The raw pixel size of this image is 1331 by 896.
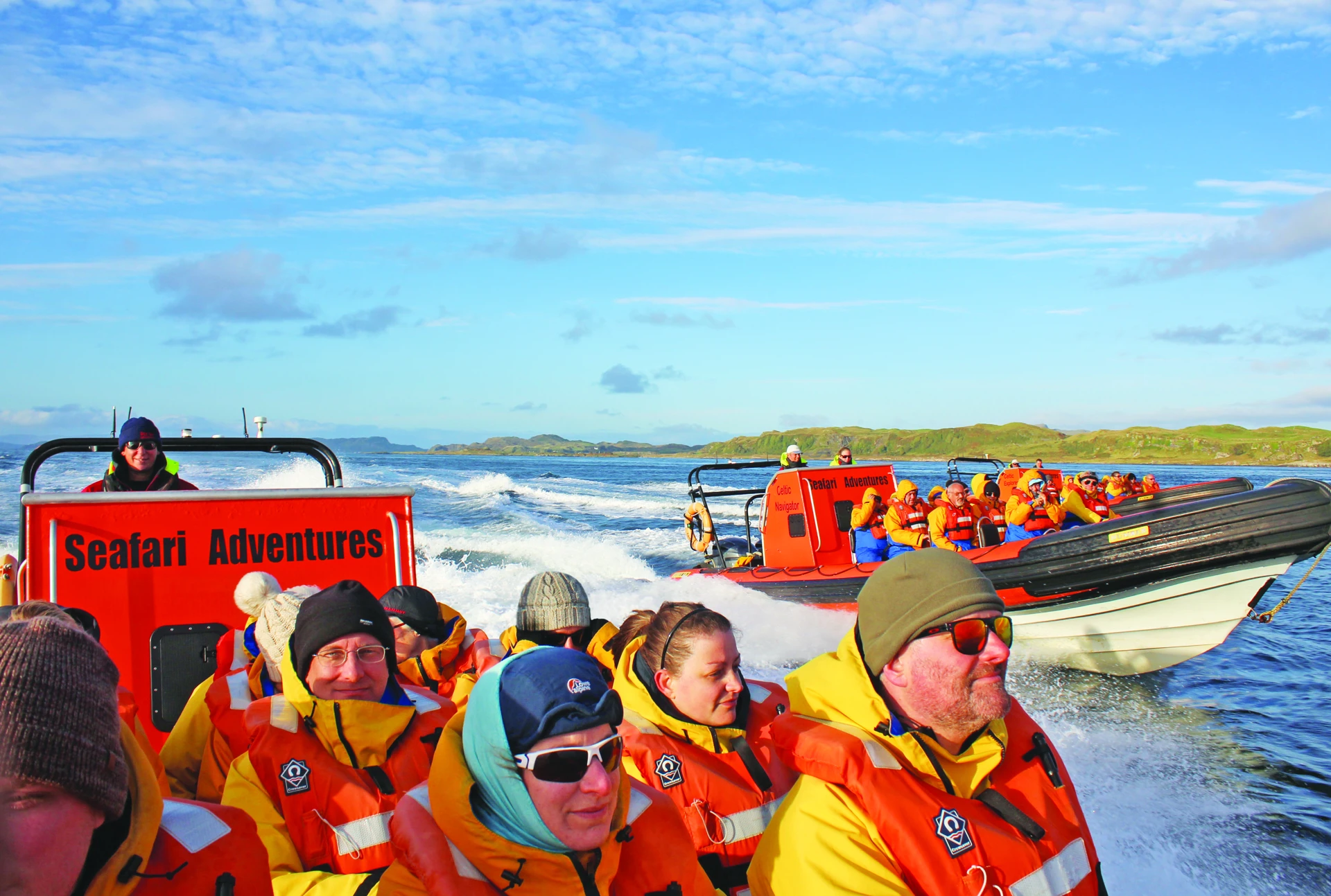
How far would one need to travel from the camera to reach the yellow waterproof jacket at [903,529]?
9.31 m

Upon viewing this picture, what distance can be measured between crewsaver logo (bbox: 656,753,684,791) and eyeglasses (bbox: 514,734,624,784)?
Answer: 78 centimetres

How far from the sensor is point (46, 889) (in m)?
1.11

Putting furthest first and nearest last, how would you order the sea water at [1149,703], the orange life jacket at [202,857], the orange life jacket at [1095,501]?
the orange life jacket at [1095,501] → the sea water at [1149,703] → the orange life jacket at [202,857]

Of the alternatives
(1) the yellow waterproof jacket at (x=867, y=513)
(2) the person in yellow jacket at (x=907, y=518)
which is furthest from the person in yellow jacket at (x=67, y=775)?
(1) the yellow waterproof jacket at (x=867, y=513)

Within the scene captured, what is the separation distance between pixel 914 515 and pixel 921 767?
7.96 m

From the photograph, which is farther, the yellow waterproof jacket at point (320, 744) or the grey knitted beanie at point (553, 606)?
the grey knitted beanie at point (553, 606)

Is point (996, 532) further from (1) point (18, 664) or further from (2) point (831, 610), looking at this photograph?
(1) point (18, 664)

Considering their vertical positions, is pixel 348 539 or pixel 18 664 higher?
pixel 18 664

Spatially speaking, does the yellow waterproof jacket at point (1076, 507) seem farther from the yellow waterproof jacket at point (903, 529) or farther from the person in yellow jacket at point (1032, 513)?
the yellow waterproof jacket at point (903, 529)

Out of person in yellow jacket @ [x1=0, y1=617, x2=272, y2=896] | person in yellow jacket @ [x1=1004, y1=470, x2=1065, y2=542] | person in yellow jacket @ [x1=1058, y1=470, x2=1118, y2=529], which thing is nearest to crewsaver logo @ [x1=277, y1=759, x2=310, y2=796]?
person in yellow jacket @ [x1=0, y1=617, x2=272, y2=896]

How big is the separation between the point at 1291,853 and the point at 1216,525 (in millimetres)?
2857

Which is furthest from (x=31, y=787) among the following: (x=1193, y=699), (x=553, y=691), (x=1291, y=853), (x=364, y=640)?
(x=1193, y=699)

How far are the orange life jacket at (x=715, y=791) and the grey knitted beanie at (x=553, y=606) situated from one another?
1.03m

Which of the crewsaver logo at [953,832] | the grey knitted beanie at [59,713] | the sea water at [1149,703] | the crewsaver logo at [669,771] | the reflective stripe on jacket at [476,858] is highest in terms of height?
the grey knitted beanie at [59,713]
